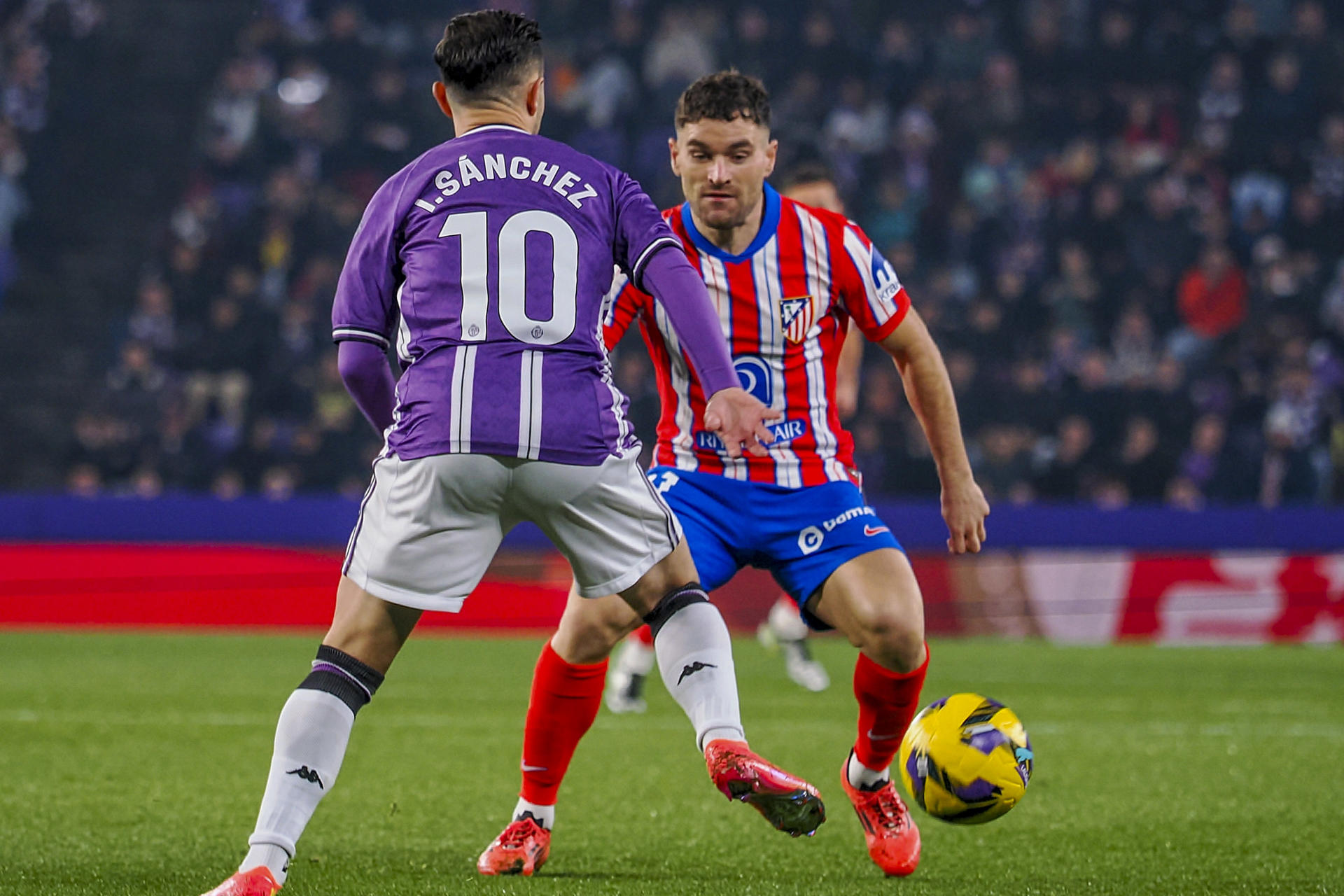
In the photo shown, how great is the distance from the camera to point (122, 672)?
8977 millimetres

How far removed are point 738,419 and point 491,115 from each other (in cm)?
82

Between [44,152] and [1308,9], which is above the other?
[1308,9]

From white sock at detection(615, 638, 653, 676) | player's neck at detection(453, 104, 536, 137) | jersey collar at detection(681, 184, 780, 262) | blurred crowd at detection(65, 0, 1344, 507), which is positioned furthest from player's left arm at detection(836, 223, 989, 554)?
blurred crowd at detection(65, 0, 1344, 507)

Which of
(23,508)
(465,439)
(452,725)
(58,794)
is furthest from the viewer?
(23,508)

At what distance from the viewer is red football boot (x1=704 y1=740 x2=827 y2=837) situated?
2863 millimetres

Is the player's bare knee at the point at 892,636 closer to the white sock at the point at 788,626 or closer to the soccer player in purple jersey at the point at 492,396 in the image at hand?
the soccer player in purple jersey at the point at 492,396

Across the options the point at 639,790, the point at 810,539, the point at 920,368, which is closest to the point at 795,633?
the point at 639,790

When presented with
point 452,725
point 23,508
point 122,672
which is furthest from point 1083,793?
point 23,508

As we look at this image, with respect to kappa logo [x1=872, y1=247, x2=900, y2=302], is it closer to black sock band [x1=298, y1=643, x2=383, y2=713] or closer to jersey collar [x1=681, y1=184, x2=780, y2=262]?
jersey collar [x1=681, y1=184, x2=780, y2=262]

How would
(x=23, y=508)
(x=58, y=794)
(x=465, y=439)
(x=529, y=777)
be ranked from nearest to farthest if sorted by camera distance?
(x=465, y=439), (x=529, y=777), (x=58, y=794), (x=23, y=508)

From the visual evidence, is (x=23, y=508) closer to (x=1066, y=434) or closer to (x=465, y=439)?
(x=1066, y=434)

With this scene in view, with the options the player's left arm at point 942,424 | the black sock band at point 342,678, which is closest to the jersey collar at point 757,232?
the player's left arm at point 942,424

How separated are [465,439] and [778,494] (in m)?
1.29

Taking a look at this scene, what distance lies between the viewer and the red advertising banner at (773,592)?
11430mm
